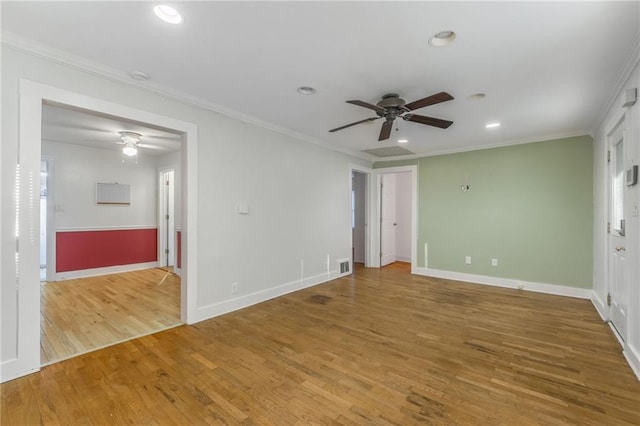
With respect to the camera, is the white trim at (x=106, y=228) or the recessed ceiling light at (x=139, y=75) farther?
the white trim at (x=106, y=228)

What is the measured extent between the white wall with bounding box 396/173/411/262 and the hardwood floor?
13.1 feet

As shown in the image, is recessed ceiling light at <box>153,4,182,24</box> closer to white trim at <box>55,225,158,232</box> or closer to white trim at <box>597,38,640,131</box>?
white trim at <box>597,38,640,131</box>

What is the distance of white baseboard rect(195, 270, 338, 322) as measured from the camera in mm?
3367

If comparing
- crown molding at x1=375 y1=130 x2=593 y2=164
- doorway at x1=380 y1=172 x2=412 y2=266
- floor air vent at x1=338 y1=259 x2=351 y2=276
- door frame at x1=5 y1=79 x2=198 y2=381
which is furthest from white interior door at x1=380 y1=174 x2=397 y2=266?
door frame at x1=5 y1=79 x2=198 y2=381

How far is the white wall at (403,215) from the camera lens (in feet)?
24.8

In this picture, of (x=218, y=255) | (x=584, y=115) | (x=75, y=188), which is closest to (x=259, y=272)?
(x=218, y=255)

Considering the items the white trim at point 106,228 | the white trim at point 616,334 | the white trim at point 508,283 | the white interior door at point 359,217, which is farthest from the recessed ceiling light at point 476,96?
the white trim at point 106,228

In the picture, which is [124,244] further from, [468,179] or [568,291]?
[568,291]

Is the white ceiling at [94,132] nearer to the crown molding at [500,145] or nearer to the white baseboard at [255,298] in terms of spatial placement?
the white baseboard at [255,298]

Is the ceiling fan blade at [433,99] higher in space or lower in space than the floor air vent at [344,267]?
higher

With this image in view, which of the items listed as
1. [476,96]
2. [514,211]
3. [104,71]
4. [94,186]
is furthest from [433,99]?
[94,186]

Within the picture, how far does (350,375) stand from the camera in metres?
2.23

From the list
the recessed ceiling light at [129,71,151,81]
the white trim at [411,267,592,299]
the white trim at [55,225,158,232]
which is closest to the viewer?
the recessed ceiling light at [129,71,151,81]

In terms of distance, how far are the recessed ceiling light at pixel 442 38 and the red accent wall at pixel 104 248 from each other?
6.46m
